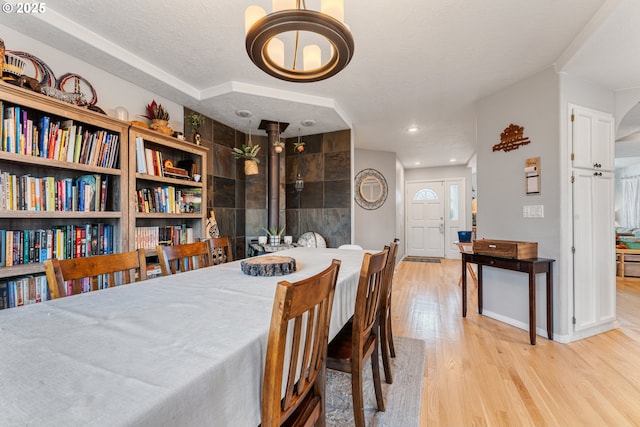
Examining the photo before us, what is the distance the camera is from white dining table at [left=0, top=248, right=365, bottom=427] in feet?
1.57

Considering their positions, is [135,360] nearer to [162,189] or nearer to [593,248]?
[162,189]

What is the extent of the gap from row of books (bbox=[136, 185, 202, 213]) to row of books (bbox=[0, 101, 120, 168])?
0.40 metres

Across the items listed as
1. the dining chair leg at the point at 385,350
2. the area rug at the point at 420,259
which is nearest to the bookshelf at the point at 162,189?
the dining chair leg at the point at 385,350

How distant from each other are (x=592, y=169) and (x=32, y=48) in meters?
4.59

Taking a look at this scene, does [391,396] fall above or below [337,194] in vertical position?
below

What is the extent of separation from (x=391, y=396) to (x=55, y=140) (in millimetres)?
2716

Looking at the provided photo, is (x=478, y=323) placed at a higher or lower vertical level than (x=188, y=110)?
lower

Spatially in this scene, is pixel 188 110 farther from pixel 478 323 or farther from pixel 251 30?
pixel 478 323

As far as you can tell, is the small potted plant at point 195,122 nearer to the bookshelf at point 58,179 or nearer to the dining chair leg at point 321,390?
the bookshelf at point 58,179

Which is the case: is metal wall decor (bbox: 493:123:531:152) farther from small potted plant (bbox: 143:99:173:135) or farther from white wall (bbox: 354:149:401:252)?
small potted plant (bbox: 143:99:173:135)

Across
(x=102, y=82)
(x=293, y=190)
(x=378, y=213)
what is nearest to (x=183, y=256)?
(x=102, y=82)

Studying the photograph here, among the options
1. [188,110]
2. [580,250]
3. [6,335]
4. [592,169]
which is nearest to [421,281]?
[580,250]

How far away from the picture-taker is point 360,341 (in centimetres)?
126

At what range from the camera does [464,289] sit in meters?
2.93
